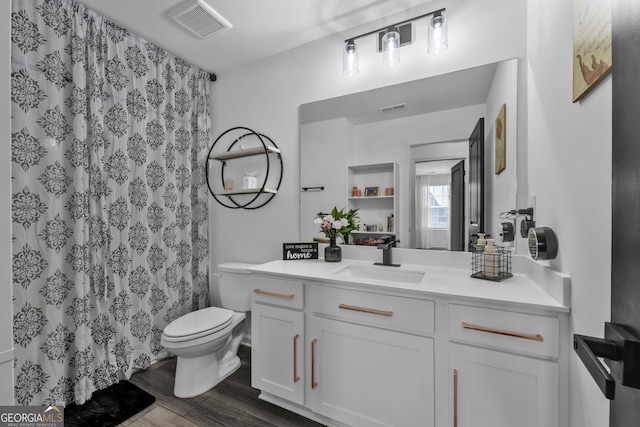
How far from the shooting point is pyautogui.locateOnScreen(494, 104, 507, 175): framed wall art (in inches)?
61.7

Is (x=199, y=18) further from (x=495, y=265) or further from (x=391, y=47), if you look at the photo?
(x=495, y=265)

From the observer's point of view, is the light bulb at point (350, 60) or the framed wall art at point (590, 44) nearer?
the framed wall art at point (590, 44)

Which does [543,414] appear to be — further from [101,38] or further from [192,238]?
[101,38]

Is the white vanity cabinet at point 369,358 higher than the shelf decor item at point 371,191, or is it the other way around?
the shelf decor item at point 371,191

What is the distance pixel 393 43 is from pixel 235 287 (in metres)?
2.18

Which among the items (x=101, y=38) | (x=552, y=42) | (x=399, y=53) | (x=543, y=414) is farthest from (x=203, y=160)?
(x=543, y=414)

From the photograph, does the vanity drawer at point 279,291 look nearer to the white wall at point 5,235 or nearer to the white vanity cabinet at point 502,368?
the white vanity cabinet at point 502,368

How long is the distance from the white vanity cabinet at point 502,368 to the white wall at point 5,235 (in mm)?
1533

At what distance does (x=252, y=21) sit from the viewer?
77.9 inches

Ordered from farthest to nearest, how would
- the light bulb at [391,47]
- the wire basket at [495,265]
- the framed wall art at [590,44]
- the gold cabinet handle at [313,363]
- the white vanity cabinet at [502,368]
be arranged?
1. the light bulb at [391,47]
2. the gold cabinet handle at [313,363]
3. the wire basket at [495,265]
4. the white vanity cabinet at [502,368]
5. the framed wall art at [590,44]

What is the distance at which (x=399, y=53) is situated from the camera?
1.85 m

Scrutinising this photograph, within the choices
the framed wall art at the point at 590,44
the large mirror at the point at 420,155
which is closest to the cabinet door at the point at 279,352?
the large mirror at the point at 420,155

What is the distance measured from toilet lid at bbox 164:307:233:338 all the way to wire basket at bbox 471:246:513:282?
1.68m

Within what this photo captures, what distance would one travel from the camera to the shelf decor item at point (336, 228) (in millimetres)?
1982
